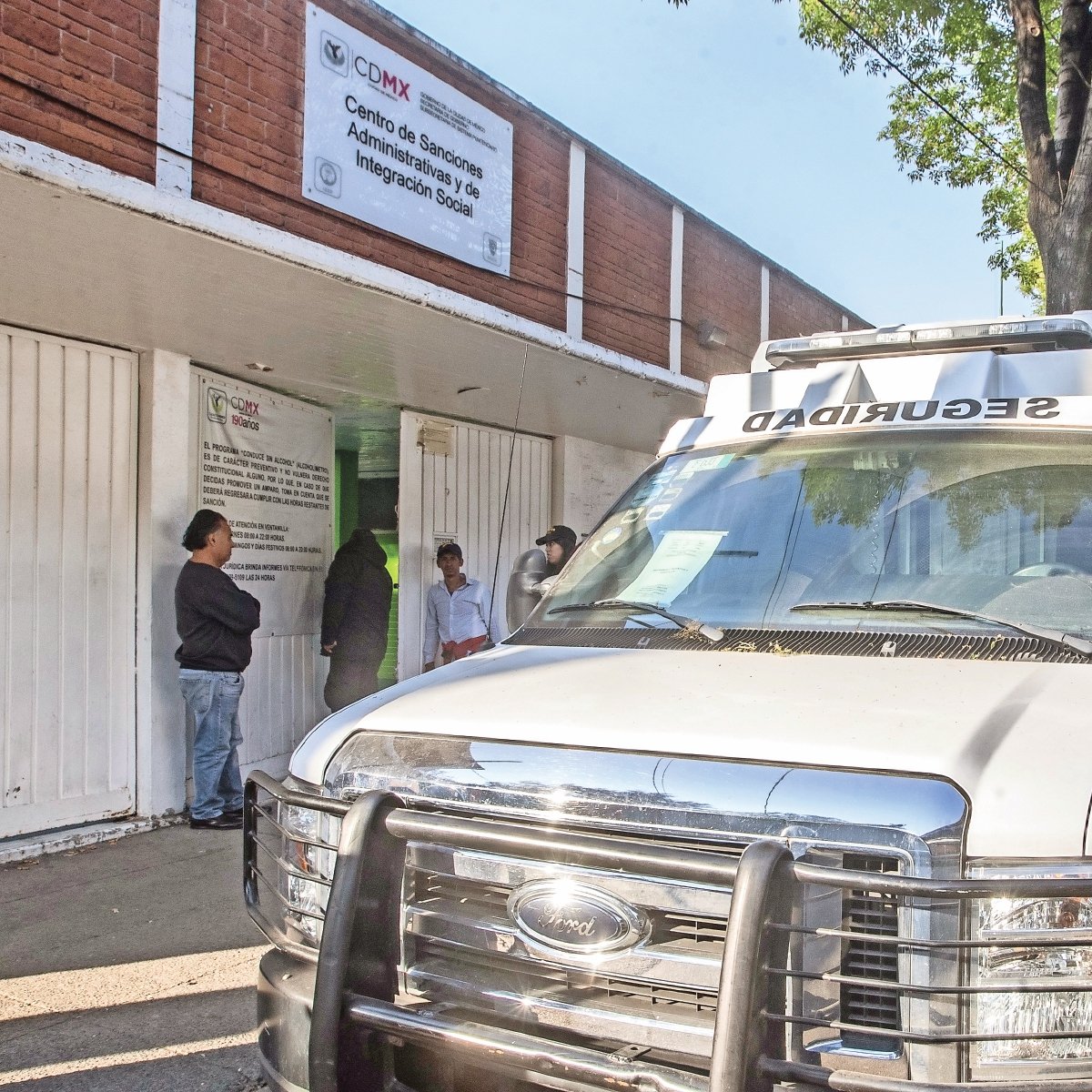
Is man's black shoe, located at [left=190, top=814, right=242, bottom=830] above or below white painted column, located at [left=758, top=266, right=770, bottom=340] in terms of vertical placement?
below

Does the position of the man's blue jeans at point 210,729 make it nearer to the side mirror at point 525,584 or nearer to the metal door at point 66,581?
the metal door at point 66,581

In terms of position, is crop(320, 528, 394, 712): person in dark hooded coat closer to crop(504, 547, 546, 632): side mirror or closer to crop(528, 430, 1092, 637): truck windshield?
crop(504, 547, 546, 632): side mirror

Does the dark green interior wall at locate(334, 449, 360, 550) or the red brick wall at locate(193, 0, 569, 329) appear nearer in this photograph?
the red brick wall at locate(193, 0, 569, 329)

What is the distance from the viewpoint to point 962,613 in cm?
272

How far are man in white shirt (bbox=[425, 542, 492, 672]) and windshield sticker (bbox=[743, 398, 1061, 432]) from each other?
5781 millimetres

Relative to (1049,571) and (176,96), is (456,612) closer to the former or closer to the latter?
(176,96)

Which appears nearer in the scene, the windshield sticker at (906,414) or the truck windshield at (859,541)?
the truck windshield at (859,541)

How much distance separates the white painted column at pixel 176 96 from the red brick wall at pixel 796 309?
7.95 m

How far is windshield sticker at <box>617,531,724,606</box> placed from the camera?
128 inches

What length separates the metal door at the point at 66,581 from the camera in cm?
659

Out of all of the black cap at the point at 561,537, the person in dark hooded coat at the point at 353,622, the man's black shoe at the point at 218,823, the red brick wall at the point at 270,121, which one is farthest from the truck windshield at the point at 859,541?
the person in dark hooded coat at the point at 353,622

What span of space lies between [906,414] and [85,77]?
4.37 metres

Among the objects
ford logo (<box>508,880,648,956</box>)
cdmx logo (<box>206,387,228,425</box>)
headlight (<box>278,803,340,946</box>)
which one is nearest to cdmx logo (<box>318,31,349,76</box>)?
cdmx logo (<box>206,387,228,425</box>)

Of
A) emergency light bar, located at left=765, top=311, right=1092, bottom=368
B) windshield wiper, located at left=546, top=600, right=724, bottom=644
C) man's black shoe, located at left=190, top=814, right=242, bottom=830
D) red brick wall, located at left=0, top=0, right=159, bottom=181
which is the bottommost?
man's black shoe, located at left=190, top=814, right=242, bottom=830
